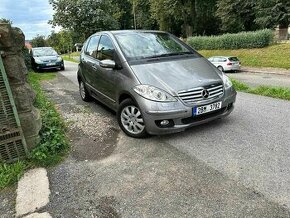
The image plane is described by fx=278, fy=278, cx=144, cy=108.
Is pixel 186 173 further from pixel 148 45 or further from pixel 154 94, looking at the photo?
pixel 148 45

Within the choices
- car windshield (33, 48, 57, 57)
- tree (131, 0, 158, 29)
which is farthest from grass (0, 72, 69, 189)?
tree (131, 0, 158, 29)

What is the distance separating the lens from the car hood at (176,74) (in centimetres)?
412

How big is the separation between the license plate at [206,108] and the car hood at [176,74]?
333 millimetres

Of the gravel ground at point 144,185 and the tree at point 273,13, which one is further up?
the tree at point 273,13

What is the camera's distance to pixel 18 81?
3621mm

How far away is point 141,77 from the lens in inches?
168

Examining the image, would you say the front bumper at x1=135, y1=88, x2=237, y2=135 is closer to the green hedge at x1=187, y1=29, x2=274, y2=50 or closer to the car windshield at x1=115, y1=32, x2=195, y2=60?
the car windshield at x1=115, y1=32, x2=195, y2=60

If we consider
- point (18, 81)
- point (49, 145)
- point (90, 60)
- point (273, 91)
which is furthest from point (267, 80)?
point (18, 81)

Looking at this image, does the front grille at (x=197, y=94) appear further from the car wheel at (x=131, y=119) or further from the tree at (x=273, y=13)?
the tree at (x=273, y=13)

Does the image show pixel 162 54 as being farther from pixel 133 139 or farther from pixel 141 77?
pixel 133 139

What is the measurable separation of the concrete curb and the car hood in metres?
1.94

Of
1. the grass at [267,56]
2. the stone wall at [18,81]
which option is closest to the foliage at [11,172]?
the stone wall at [18,81]

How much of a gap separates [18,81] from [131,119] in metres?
1.73

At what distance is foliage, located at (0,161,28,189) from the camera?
3.34 meters
